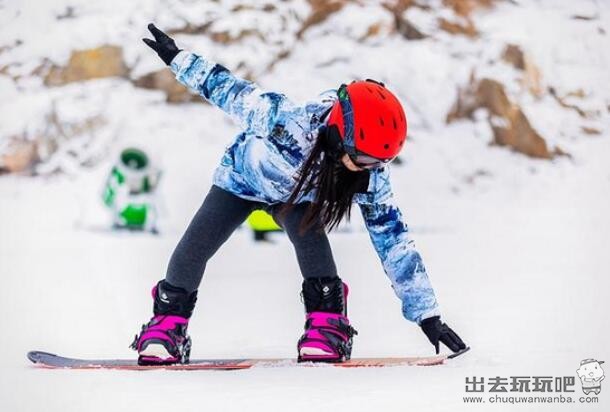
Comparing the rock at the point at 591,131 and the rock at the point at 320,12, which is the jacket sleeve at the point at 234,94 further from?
the rock at the point at 320,12

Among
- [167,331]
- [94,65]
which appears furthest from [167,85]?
[167,331]

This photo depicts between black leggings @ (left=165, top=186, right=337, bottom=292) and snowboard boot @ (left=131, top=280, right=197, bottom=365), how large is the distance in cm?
4

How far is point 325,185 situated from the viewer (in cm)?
241

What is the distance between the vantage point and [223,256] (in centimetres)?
665

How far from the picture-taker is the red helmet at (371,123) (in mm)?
2283

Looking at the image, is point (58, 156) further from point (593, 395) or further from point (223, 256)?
point (593, 395)

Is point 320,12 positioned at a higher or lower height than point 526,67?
higher

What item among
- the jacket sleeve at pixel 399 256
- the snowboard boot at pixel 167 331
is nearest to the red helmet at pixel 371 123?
the jacket sleeve at pixel 399 256

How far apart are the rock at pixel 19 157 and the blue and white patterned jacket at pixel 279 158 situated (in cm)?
927

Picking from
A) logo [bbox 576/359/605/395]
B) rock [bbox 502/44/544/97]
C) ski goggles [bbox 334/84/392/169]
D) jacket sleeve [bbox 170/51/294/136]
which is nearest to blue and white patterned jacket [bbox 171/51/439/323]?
jacket sleeve [bbox 170/51/294/136]

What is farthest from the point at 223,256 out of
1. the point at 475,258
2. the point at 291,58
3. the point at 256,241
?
the point at 291,58

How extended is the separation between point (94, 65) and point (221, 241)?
10.2 meters

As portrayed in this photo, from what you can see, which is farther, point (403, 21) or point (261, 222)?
point (403, 21)

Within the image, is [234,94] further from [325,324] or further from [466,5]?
[466,5]
